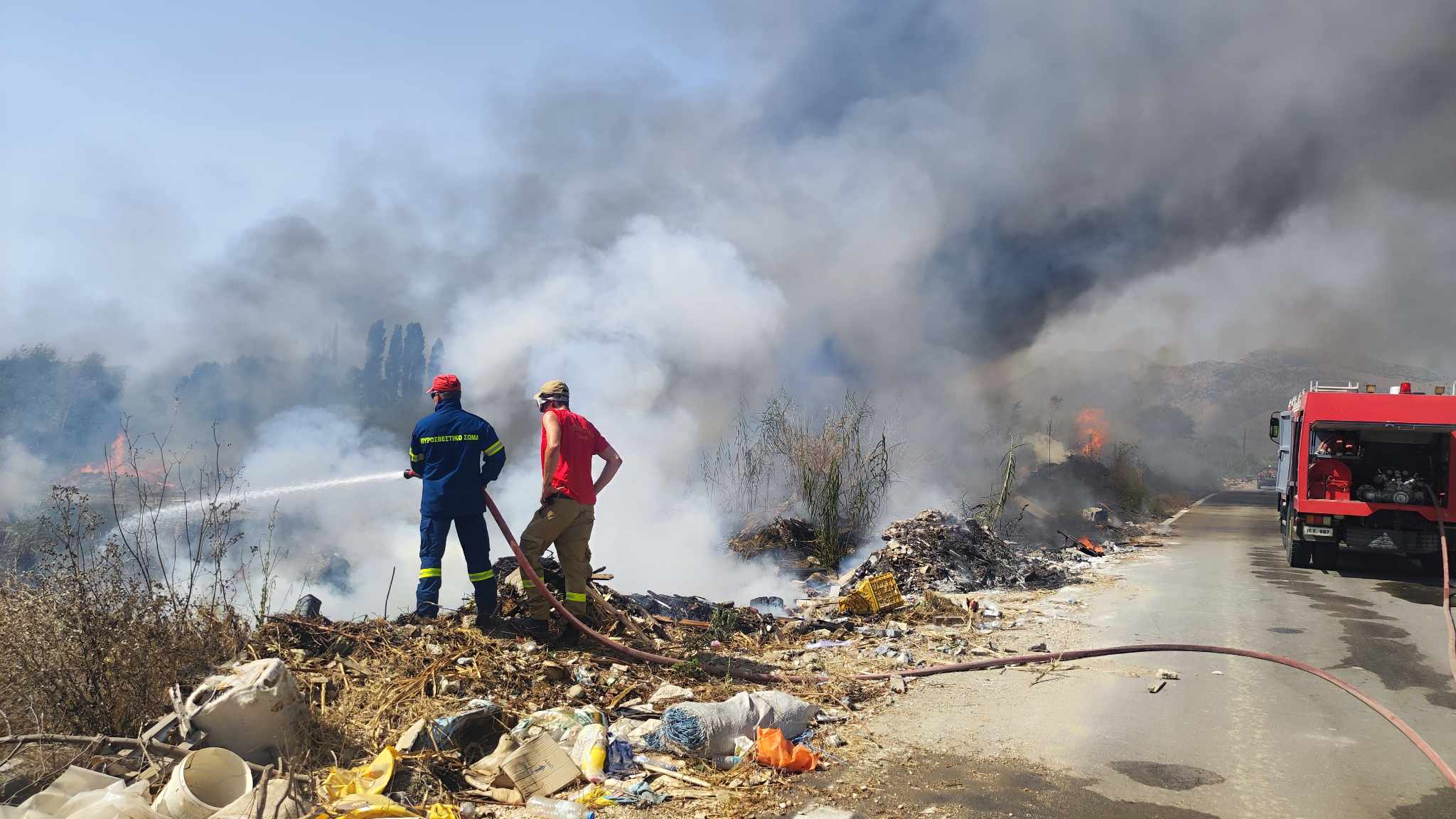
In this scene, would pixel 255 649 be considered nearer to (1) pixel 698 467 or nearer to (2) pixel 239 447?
(1) pixel 698 467

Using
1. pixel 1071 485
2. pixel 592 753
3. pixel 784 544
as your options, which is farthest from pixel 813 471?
pixel 1071 485

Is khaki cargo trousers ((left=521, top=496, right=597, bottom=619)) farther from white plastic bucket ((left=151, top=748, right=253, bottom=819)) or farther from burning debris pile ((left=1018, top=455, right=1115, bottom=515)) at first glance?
burning debris pile ((left=1018, top=455, right=1115, bottom=515))

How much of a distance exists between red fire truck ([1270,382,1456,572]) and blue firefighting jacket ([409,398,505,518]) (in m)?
10.6

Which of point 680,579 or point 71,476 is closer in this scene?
point 680,579

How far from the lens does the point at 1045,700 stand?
17.2 ft

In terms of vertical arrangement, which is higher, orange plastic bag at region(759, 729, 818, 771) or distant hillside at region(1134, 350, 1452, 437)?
distant hillside at region(1134, 350, 1452, 437)

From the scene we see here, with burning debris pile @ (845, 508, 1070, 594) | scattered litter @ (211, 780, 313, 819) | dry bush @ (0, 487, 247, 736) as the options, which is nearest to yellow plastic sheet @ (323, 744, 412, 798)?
scattered litter @ (211, 780, 313, 819)

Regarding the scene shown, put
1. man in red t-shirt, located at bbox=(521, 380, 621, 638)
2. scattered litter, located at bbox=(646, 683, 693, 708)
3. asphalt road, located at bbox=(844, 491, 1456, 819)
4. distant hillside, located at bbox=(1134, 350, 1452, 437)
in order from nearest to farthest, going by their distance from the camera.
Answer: asphalt road, located at bbox=(844, 491, 1456, 819) → scattered litter, located at bbox=(646, 683, 693, 708) → man in red t-shirt, located at bbox=(521, 380, 621, 638) → distant hillside, located at bbox=(1134, 350, 1452, 437)

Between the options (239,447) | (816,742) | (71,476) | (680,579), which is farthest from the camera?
(239,447)

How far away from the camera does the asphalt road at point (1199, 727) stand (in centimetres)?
377

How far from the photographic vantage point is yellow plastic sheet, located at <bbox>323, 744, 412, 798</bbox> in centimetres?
332

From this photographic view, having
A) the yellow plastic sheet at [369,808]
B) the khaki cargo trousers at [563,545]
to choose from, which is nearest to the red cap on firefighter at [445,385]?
the khaki cargo trousers at [563,545]

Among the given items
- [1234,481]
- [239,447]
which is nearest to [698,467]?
[239,447]

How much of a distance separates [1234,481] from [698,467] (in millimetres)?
49758
